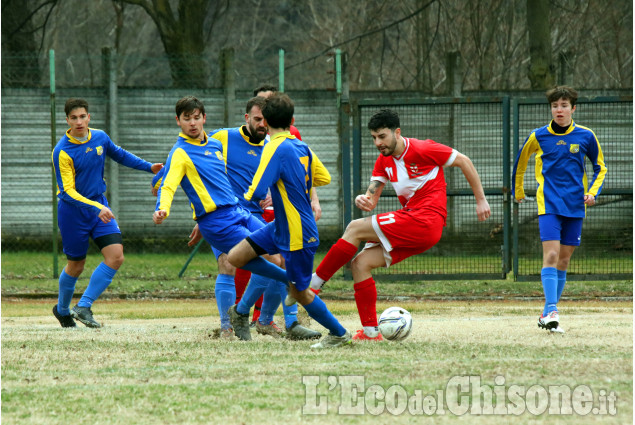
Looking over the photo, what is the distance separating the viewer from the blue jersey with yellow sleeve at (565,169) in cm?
789

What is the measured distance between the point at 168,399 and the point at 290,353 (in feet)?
5.01

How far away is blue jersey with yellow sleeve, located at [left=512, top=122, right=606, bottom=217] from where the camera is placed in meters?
7.89

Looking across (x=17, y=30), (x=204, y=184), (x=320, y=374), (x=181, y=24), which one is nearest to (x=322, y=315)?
(x=320, y=374)

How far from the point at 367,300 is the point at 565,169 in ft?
7.91

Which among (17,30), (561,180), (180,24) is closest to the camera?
(561,180)

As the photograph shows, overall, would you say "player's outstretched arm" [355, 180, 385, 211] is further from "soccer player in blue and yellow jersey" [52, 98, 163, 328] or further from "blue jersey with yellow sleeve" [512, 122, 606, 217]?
"soccer player in blue and yellow jersey" [52, 98, 163, 328]

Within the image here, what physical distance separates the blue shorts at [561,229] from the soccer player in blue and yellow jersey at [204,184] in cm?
246

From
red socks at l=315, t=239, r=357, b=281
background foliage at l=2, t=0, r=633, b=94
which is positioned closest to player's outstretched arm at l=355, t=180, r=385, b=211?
red socks at l=315, t=239, r=357, b=281

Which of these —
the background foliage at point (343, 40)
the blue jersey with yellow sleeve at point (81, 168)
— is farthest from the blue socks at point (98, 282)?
the background foliage at point (343, 40)

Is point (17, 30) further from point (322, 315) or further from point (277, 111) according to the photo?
point (322, 315)

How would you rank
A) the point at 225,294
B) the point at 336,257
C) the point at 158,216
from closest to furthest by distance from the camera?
the point at 158,216 → the point at 336,257 → the point at 225,294

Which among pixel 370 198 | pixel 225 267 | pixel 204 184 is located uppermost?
pixel 204 184

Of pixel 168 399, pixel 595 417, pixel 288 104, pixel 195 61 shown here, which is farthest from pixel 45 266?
pixel 595 417

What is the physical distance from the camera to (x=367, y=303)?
664 centimetres
